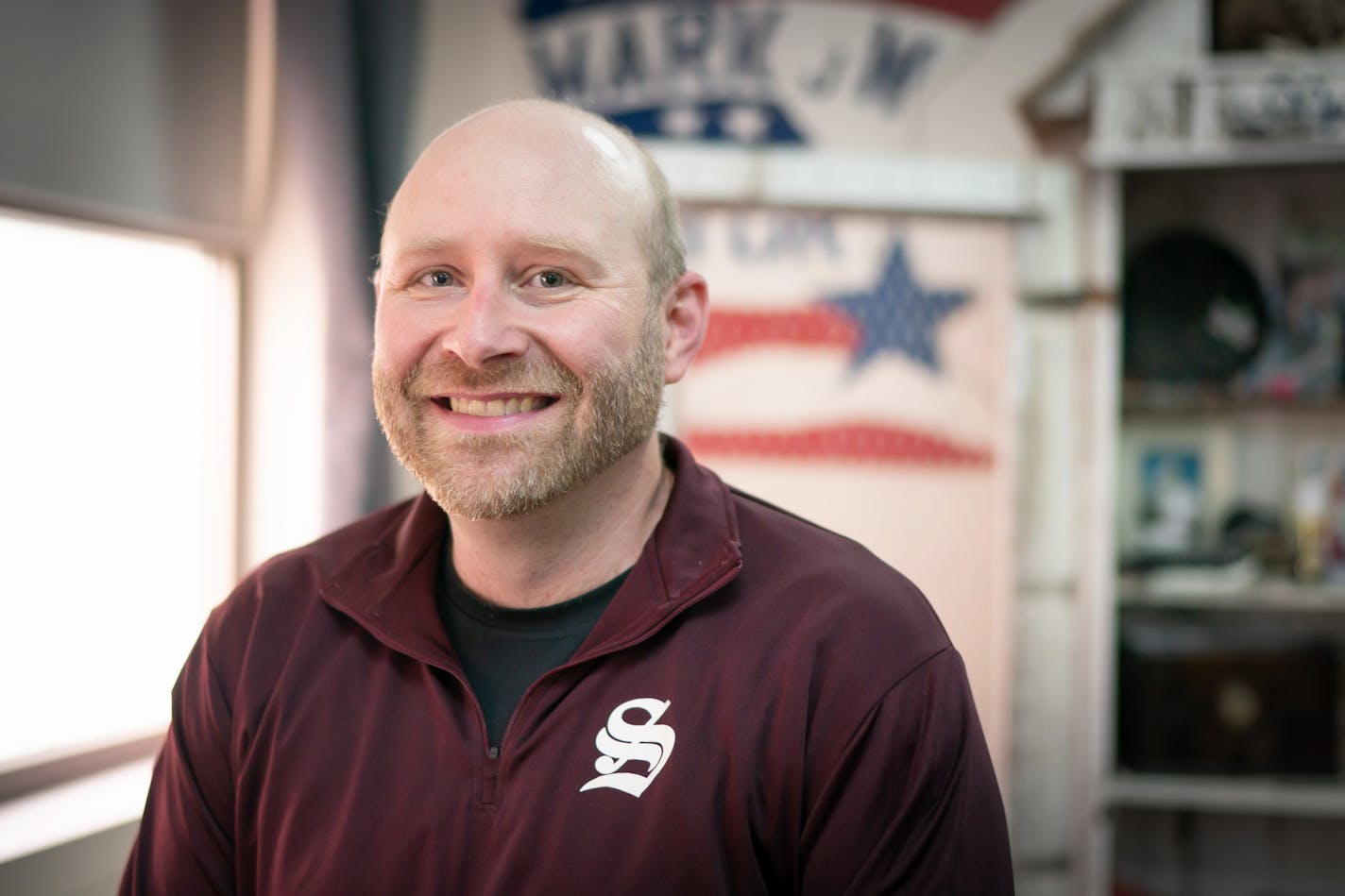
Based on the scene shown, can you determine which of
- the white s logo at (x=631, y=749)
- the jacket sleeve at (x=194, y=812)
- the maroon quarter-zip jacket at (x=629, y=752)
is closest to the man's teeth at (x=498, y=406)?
the maroon quarter-zip jacket at (x=629, y=752)

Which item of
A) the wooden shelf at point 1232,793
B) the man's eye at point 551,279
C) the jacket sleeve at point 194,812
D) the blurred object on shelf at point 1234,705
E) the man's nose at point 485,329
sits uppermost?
the man's eye at point 551,279

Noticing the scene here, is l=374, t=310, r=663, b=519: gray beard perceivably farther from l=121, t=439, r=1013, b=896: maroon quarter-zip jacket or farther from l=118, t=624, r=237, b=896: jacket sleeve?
l=118, t=624, r=237, b=896: jacket sleeve

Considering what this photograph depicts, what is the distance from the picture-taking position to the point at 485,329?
1156mm

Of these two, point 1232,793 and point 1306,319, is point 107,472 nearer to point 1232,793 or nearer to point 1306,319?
point 1232,793

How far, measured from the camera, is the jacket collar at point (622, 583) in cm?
118

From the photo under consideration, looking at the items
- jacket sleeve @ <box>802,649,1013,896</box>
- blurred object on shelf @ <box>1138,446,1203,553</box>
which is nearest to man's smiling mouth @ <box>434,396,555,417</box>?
jacket sleeve @ <box>802,649,1013,896</box>

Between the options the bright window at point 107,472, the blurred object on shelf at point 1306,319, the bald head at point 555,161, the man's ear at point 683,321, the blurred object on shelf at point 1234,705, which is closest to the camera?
the bald head at point 555,161

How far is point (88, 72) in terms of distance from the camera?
202cm

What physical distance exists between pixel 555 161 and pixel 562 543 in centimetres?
41

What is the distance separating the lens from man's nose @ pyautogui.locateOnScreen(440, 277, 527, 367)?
1155mm

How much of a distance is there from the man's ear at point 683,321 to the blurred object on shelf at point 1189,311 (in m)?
1.82

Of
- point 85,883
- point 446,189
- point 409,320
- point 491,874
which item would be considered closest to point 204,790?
point 491,874

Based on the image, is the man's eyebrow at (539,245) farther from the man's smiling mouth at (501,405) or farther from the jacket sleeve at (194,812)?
the jacket sleeve at (194,812)

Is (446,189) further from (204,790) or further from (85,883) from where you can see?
(85,883)
